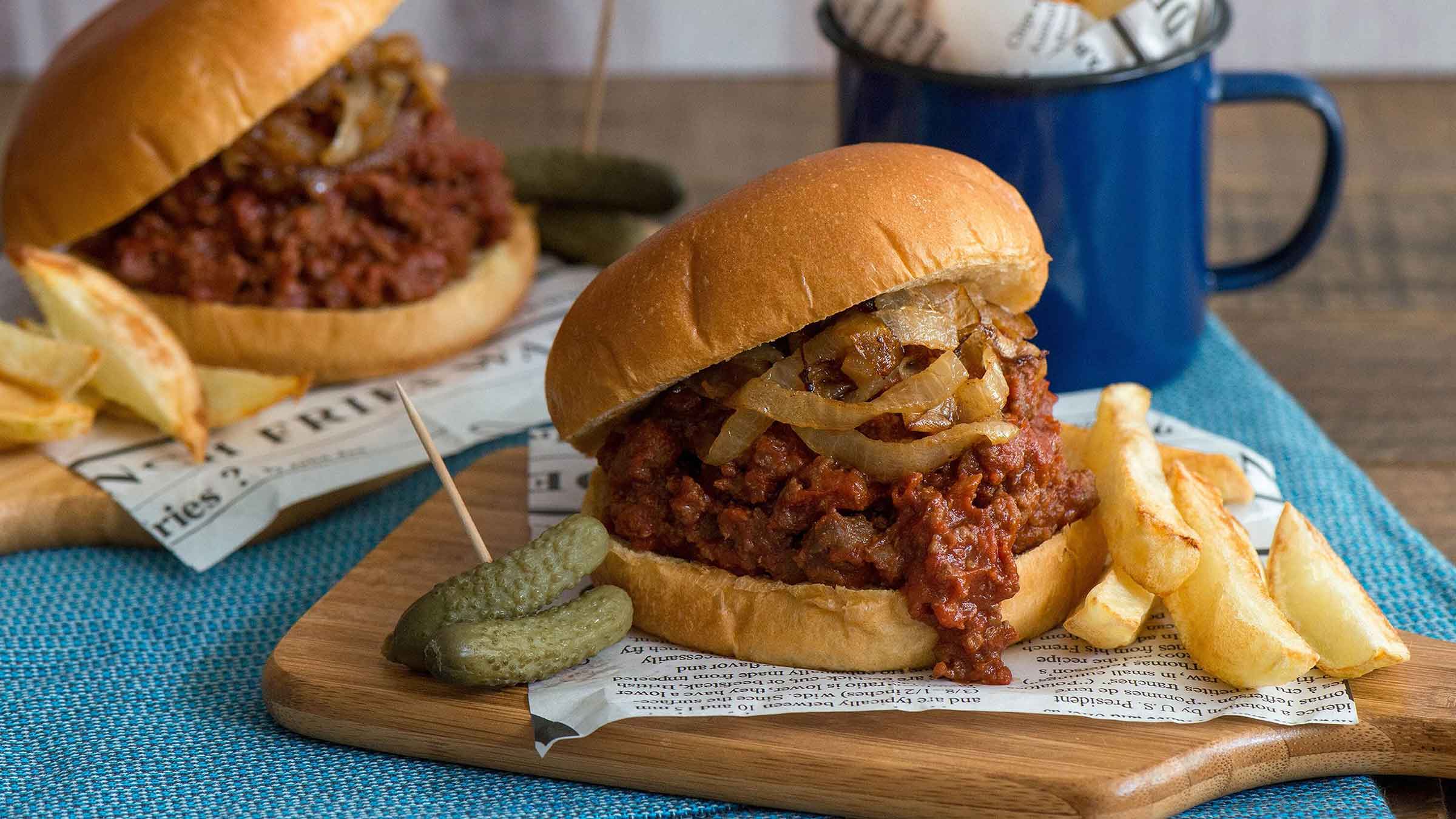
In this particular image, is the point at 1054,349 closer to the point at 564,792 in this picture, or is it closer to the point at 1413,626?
the point at 1413,626

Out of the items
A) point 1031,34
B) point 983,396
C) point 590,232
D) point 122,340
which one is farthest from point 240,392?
point 1031,34

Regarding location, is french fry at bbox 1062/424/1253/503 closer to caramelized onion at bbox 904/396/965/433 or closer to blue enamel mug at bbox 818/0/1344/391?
caramelized onion at bbox 904/396/965/433

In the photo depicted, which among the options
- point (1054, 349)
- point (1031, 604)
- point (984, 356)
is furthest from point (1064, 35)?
point (1031, 604)

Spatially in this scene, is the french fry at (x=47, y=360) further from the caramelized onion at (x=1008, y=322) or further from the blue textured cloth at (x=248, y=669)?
the caramelized onion at (x=1008, y=322)

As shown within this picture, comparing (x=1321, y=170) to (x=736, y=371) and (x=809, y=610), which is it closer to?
(x=736, y=371)

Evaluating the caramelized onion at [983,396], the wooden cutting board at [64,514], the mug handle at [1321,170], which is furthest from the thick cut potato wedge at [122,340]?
the mug handle at [1321,170]

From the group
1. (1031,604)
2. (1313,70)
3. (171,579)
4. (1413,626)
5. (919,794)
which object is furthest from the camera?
(1313,70)

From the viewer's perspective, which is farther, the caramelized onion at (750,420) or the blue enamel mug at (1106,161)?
the blue enamel mug at (1106,161)
